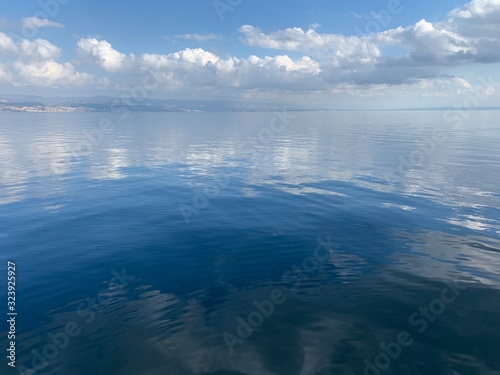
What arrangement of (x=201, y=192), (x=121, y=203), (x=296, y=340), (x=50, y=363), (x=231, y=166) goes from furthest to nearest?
(x=231, y=166) → (x=201, y=192) → (x=121, y=203) → (x=296, y=340) → (x=50, y=363)

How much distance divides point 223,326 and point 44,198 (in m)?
41.0

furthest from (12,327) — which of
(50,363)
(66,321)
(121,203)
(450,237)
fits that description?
(450,237)

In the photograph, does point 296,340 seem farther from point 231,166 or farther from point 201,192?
point 231,166

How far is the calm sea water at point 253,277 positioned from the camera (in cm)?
1847

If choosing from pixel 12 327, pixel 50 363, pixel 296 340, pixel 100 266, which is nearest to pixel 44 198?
pixel 100 266

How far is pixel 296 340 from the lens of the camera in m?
19.7

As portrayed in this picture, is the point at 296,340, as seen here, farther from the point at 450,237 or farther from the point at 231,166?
the point at 231,166

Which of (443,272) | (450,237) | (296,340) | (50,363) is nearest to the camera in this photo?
(50,363)

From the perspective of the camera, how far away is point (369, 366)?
17.7 m

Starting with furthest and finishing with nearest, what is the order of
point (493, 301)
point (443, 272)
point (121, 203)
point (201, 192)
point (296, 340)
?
1. point (201, 192)
2. point (121, 203)
3. point (443, 272)
4. point (493, 301)
5. point (296, 340)

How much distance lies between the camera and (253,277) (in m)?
26.6

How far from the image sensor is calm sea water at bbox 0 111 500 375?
60.6ft

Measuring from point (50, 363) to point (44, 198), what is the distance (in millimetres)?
37121

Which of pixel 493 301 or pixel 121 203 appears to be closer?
pixel 493 301
